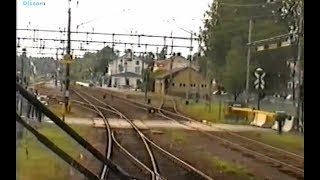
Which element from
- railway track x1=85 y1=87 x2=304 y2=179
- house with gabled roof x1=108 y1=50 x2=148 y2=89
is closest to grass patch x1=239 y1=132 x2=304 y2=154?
railway track x1=85 y1=87 x2=304 y2=179

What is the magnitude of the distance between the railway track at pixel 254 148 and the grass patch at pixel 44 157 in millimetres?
350

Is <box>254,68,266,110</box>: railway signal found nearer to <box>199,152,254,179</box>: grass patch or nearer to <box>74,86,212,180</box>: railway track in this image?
<box>199,152,254,179</box>: grass patch

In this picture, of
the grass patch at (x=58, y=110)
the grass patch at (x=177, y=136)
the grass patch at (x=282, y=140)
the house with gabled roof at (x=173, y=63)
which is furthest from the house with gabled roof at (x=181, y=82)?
the grass patch at (x=58, y=110)

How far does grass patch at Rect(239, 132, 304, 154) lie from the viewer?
7.29 feet

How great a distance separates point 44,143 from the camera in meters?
2.16

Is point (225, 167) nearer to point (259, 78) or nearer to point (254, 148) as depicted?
point (254, 148)

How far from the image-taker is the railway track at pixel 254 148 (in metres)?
2.21

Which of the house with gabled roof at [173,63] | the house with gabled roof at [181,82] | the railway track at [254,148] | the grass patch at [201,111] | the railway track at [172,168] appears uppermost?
the house with gabled roof at [173,63]

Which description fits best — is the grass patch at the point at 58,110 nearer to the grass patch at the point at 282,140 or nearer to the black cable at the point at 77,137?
the black cable at the point at 77,137

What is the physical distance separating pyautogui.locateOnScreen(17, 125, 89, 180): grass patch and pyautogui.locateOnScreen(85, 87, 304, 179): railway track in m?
0.35

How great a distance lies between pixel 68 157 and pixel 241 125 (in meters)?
0.87

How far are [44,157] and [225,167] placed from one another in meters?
0.87
